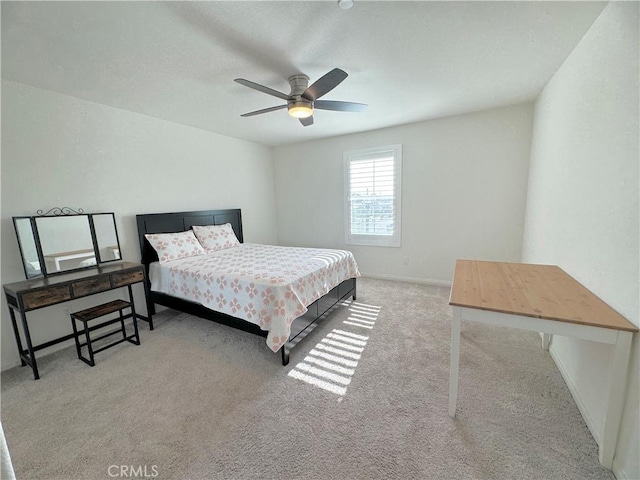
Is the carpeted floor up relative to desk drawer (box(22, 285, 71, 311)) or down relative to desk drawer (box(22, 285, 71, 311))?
down

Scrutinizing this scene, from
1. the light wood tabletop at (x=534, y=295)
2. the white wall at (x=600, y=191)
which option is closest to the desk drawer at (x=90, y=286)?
the light wood tabletop at (x=534, y=295)

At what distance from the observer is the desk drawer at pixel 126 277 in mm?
2527

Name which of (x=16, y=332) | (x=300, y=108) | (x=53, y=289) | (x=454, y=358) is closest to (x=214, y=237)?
(x=53, y=289)

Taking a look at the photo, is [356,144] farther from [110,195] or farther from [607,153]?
[110,195]

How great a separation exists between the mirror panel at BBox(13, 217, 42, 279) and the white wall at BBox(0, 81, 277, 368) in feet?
0.31

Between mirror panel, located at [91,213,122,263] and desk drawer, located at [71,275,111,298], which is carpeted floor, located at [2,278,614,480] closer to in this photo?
desk drawer, located at [71,275,111,298]

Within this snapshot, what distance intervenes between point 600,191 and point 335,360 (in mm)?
2182

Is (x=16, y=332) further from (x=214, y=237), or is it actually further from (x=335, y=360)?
(x=335, y=360)

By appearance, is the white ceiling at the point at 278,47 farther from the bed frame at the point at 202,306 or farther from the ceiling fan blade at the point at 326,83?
the bed frame at the point at 202,306

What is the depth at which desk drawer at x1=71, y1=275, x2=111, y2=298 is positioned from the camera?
2271 mm

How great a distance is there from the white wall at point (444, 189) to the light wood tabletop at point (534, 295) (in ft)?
5.33

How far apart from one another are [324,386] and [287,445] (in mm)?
511

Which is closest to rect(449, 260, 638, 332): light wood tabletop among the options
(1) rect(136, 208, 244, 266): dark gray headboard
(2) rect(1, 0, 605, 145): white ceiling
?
(2) rect(1, 0, 605, 145): white ceiling

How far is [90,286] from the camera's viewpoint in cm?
236
